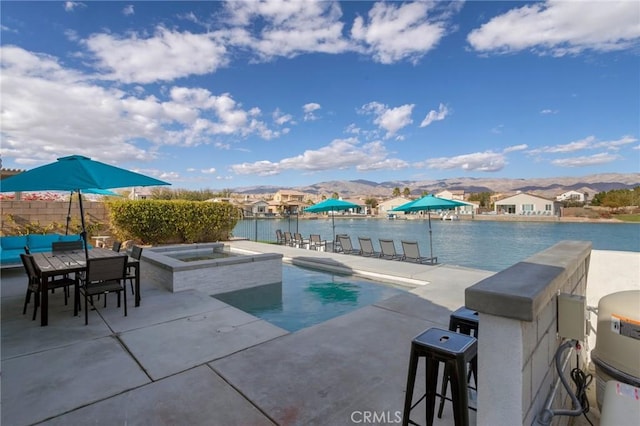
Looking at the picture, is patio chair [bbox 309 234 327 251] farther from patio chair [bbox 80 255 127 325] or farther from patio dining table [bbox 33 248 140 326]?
patio chair [bbox 80 255 127 325]

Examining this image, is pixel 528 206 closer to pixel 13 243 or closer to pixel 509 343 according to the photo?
pixel 509 343

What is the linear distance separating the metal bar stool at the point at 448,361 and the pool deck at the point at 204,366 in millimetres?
640

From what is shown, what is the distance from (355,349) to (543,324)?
1.82 m

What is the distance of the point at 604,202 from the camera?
4525cm

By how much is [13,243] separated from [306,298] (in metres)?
7.04

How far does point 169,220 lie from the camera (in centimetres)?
1154

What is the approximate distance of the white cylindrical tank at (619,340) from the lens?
1.92 metres

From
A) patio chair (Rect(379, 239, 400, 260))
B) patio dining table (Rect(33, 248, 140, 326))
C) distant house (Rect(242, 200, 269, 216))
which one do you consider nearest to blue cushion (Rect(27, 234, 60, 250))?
patio dining table (Rect(33, 248, 140, 326))

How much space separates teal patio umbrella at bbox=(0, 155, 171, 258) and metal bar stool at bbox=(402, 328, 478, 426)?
399cm

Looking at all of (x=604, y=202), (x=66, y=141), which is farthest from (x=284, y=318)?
(x=604, y=202)

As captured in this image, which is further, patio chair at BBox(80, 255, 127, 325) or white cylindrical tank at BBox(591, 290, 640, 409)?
patio chair at BBox(80, 255, 127, 325)

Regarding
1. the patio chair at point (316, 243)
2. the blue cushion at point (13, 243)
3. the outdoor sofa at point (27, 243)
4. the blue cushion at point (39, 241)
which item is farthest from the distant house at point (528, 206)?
the blue cushion at point (13, 243)

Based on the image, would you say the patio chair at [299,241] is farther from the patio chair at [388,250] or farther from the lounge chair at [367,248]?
the patio chair at [388,250]

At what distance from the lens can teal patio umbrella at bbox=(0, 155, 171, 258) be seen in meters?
3.82
